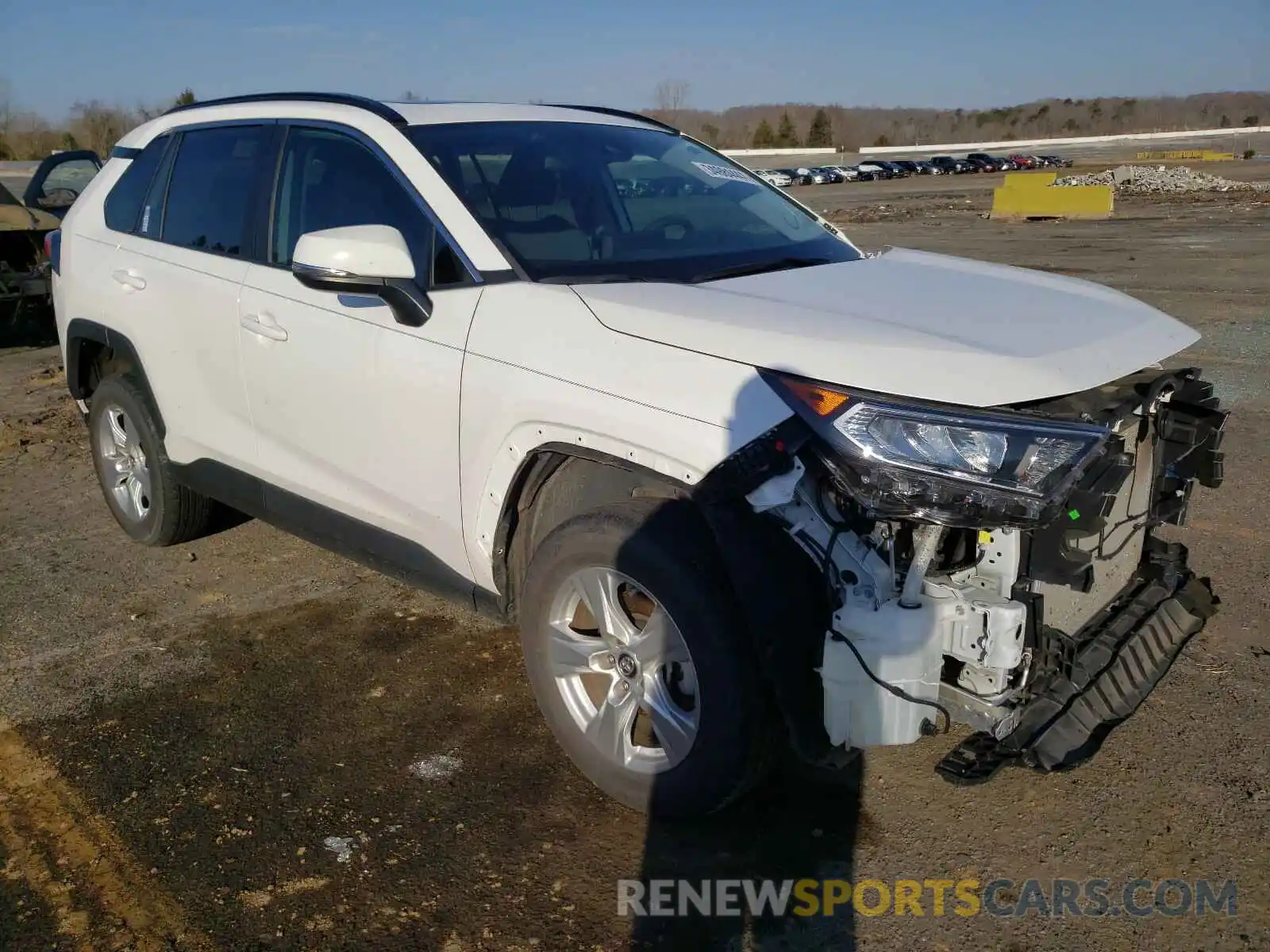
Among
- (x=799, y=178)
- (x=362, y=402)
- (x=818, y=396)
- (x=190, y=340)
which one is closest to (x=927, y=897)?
(x=818, y=396)

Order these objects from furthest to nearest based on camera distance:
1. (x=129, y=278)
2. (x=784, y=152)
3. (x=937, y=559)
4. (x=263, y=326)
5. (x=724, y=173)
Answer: (x=784, y=152), (x=129, y=278), (x=724, y=173), (x=263, y=326), (x=937, y=559)

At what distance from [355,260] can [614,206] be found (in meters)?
1.07

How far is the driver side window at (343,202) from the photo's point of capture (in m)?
3.34

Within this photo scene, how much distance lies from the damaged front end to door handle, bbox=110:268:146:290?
10.0 ft

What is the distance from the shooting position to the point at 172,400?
4.49m

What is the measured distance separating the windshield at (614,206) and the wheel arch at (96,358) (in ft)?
6.22

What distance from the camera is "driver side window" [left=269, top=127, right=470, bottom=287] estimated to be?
334 cm

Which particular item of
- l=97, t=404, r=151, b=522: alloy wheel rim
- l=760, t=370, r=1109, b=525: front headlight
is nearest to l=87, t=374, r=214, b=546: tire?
l=97, t=404, r=151, b=522: alloy wheel rim

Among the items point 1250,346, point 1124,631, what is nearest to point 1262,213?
point 1250,346

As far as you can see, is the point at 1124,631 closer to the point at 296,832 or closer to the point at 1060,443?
the point at 1060,443

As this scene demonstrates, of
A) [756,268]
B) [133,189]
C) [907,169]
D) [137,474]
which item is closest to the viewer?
[756,268]

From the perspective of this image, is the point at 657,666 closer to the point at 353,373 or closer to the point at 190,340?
the point at 353,373

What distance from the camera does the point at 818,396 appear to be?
252cm

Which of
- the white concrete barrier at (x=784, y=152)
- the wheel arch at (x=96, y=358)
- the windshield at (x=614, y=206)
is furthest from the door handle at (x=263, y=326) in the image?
the white concrete barrier at (x=784, y=152)
